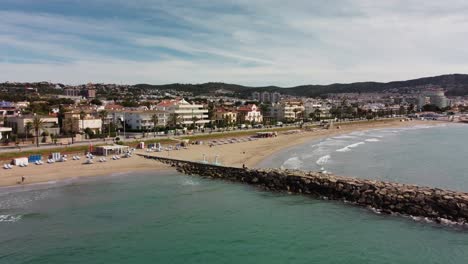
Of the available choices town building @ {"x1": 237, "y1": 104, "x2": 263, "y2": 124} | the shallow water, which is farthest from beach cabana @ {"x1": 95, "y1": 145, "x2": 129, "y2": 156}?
town building @ {"x1": 237, "y1": 104, "x2": 263, "y2": 124}

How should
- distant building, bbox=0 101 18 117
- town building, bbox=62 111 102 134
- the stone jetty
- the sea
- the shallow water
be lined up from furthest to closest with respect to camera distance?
distant building, bbox=0 101 18 117 → town building, bbox=62 111 102 134 → the shallow water → the stone jetty → the sea

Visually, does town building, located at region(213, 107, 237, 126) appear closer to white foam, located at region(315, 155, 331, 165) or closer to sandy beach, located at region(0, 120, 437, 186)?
sandy beach, located at region(0, 120, 437, 186)

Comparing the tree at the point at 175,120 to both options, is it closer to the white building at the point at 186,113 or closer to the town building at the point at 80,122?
the white building at the point at 186,113

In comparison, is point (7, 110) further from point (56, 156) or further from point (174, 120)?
point (56, 156)

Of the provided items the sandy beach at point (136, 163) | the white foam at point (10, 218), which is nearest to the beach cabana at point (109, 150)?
the sandy beach at point (136, 163)

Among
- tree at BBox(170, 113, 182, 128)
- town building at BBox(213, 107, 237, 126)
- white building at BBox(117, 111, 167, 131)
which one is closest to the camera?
tree at BBox(170, 113, 182, 128)

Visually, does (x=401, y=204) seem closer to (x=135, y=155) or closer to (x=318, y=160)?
(x=318, y=160)

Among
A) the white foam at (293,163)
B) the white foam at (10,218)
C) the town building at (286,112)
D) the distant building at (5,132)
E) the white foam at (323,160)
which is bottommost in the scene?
the white foam at (10,218)
